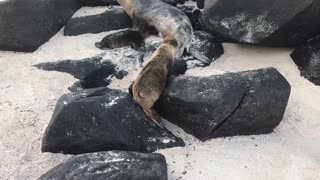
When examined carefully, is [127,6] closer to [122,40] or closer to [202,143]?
[122,40]

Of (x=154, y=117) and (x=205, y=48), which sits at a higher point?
(x=154, y=117)

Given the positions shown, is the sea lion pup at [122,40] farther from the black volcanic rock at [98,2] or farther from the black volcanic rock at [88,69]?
the black volcanic rock at [98,2]

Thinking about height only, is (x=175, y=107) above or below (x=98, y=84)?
above

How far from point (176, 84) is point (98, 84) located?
3.04 feet

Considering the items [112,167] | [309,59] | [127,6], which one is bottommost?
[127,6]

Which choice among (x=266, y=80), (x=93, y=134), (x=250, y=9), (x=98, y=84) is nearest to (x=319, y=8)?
(x=250, y=9)

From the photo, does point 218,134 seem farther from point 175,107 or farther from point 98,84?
point 98,84

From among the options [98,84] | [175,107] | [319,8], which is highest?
[319,8]

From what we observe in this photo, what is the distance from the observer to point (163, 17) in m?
5.29

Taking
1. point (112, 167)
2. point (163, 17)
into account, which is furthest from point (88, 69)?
point (112, 167)

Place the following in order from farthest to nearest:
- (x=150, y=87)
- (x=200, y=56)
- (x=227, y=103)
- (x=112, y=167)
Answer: (x=200, y=56), (x=150, y=87), (x=227, y=103), (x=112, y=167)

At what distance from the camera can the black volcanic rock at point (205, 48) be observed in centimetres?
485

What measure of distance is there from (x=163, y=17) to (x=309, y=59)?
1.68 metres

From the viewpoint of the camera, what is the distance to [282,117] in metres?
3.82
